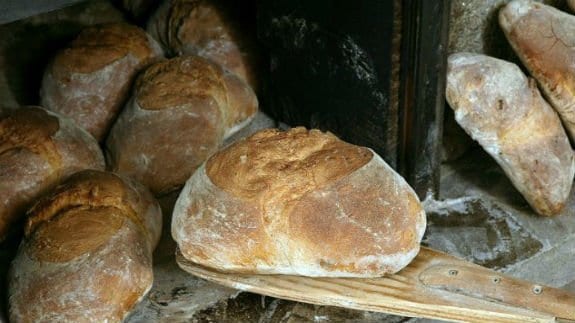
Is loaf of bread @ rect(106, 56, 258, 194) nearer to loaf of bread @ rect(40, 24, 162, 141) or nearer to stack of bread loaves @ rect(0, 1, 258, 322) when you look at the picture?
stack of bread loaves @ rect(0, 1, 258, 322)

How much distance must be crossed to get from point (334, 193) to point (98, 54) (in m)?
1.00

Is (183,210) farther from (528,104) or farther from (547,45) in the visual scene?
(547,45)

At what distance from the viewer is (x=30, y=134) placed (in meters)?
1.98

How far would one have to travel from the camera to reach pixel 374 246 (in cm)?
156

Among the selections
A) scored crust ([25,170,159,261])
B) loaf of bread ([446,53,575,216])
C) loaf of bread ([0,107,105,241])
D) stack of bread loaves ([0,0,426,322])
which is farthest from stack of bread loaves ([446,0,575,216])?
loaf of bread ([0,107,105,241])

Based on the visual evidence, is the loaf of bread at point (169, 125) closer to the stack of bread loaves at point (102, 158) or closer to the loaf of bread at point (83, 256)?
the stack of bread loaves at point (102, 158)

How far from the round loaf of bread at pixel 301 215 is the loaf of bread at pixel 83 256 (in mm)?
125

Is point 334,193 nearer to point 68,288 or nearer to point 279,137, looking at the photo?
point 279,137

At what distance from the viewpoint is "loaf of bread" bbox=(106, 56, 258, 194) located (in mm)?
2070

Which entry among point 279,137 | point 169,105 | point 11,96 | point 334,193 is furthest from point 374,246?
point 11,96

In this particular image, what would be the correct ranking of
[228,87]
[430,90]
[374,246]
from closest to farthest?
[374,246] < [430,90] < [228,87]

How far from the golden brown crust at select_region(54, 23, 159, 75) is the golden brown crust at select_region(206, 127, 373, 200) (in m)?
0.73

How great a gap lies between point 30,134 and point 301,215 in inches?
31.9

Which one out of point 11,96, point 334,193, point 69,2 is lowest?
point 11,96
